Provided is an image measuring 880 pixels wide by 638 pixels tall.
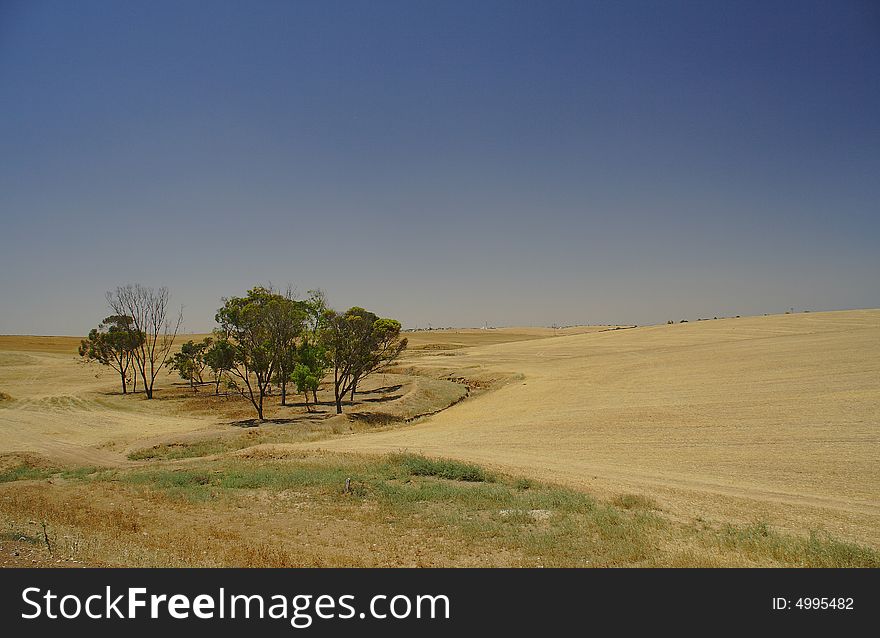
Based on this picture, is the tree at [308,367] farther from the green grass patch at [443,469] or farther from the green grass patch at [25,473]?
the green grass patch at [443,469]

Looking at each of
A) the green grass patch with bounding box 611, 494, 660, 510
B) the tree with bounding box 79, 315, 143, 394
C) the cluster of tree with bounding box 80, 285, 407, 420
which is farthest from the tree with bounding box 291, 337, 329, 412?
the green grass patch with bounding box 611, 494, 660, 510

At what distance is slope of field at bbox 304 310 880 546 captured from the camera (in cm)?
1407

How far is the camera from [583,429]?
26156 mm

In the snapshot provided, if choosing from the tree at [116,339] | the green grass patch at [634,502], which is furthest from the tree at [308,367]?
the green grass patch at [634,502]

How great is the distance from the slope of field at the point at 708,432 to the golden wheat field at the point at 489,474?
0.14m

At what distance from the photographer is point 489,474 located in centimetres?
1734

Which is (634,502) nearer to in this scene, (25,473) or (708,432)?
(708,432)

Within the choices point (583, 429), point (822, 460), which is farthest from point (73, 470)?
point (822, 460)

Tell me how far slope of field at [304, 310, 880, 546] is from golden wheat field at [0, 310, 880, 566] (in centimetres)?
14

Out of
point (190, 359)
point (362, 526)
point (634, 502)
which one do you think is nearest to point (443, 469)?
point (362, 526)

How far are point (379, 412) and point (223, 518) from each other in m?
25.8

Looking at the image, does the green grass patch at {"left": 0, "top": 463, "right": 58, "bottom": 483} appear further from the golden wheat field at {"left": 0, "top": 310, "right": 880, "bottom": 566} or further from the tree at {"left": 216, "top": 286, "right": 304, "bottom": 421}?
the tree at {"left": 216, "top": 286, "right": 304, "bottom": 421}

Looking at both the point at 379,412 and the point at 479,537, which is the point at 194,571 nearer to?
the point at 479,537

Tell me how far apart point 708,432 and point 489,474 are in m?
12.0
